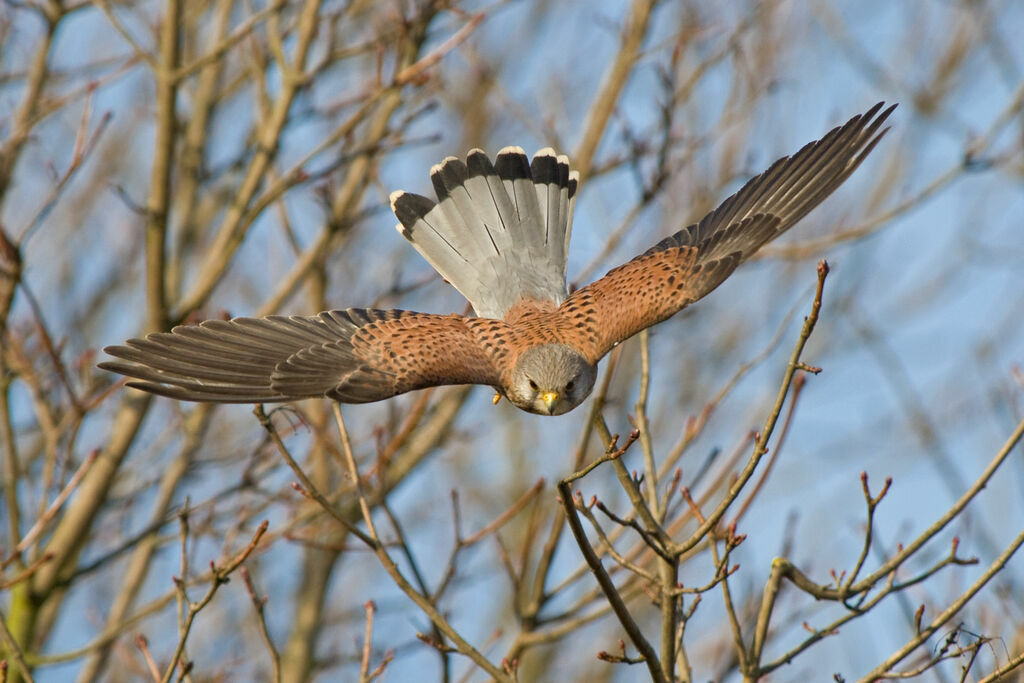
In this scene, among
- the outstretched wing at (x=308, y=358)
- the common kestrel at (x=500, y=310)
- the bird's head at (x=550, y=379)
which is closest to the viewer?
the outstretched wing at (x=308, y=358)

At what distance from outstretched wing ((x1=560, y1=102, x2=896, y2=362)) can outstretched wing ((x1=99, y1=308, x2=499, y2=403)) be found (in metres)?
0.49

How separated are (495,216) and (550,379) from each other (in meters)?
0.94

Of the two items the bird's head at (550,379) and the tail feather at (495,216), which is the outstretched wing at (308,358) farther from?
the tail feather at (495,216)

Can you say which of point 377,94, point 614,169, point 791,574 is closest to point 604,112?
point 614,169

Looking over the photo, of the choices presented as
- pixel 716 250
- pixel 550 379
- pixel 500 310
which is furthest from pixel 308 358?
pixel 716 250

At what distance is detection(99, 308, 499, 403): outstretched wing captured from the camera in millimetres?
3576

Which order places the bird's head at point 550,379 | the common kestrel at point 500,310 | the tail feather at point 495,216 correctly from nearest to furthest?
the common kestrel at point 500,310
the bird's head at point 550,379
the tail feather at point 495,216

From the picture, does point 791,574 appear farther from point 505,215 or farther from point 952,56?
point 952,56

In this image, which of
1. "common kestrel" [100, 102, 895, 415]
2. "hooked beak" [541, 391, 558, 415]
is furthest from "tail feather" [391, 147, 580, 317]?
"hooked beak" [541, 391, 558, 415]

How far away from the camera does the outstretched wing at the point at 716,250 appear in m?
4.06

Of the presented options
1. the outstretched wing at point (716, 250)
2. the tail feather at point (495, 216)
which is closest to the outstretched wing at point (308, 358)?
the tail feather at point (495, 216)

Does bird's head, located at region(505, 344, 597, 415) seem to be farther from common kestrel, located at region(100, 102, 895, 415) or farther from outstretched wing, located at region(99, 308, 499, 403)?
outstretched wing, located at region(99, 308, 499, 403)

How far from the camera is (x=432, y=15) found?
5000 mm

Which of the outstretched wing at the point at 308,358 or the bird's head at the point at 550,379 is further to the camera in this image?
the bird's head at the point at 550,379
